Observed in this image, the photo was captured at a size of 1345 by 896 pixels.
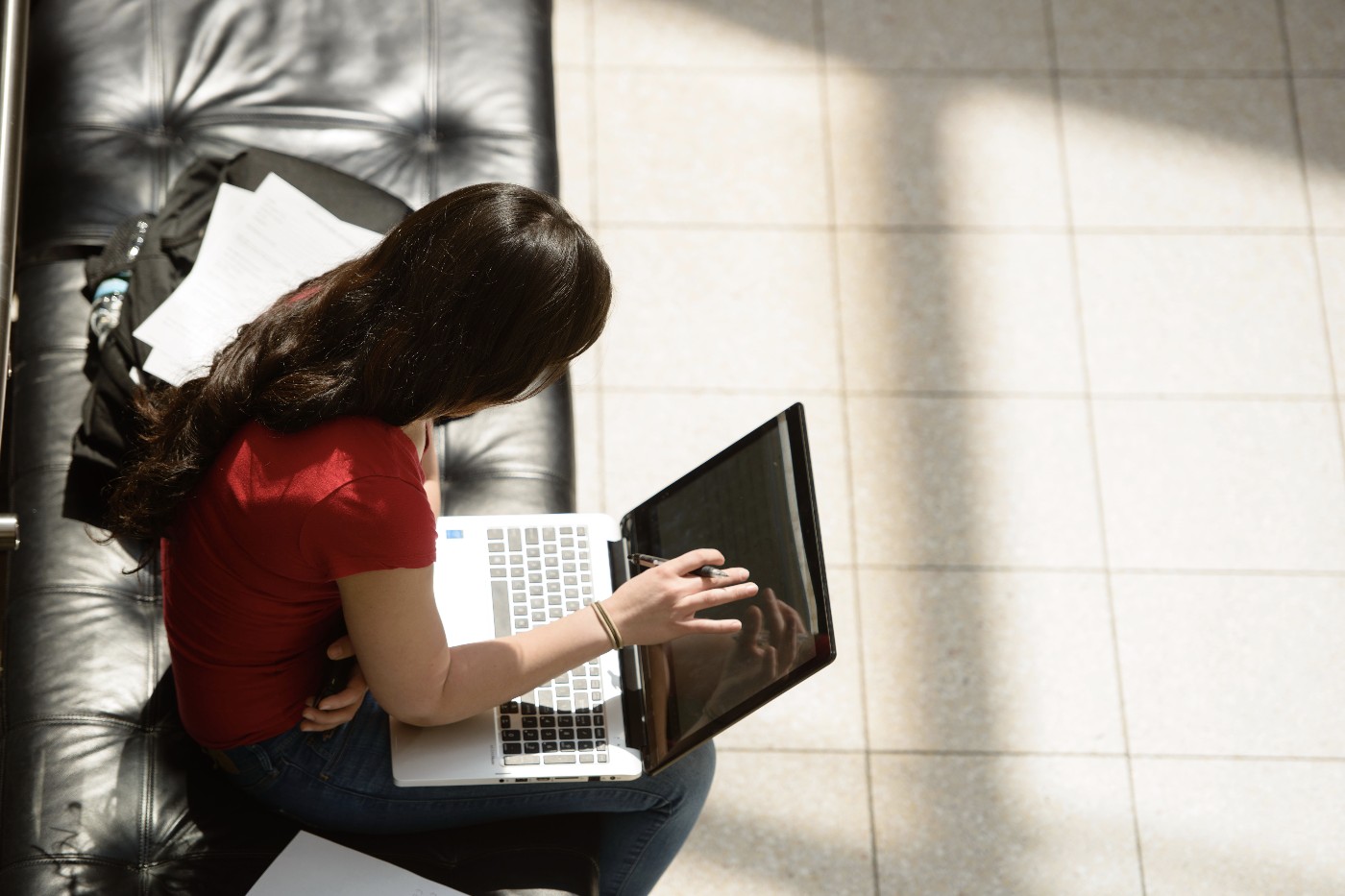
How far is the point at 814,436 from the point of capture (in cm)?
247

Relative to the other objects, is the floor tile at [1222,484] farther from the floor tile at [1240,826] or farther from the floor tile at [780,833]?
the floor tile at [780,833]

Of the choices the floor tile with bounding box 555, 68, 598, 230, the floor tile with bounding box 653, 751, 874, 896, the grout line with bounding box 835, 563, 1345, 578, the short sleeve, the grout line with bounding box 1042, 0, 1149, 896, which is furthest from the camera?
the floor tile with bounding box 555, 68, 598, 230

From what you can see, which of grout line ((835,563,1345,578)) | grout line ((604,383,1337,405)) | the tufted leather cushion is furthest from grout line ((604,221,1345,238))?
grout line ((835,563,1345,578))

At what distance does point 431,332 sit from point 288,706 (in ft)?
1.69

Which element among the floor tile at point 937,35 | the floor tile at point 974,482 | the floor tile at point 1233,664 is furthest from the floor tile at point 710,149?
the floor tile at point 1233,664

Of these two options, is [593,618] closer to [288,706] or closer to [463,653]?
[463,653]

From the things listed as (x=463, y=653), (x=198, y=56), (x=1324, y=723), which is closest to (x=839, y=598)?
(x=1324, y=723)

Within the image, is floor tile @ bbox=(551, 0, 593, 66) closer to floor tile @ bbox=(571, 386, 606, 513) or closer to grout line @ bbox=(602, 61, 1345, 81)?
grout line @ bbox=(602, 61, 1345, 81)

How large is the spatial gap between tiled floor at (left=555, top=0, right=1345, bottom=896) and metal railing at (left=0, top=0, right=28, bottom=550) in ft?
4.12

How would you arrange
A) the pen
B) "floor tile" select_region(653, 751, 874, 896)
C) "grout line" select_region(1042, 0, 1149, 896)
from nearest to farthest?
1. the pen
2. "floor tile" select_region(653, 751, 874, 896)
3. "grout line" select_region(1042, 0, 1149, 896)

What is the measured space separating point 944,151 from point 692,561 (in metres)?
1.63

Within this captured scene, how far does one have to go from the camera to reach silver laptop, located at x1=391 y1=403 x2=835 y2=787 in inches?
56.1

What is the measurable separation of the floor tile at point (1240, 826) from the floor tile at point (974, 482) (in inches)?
17.4

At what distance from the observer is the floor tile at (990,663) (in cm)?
224
